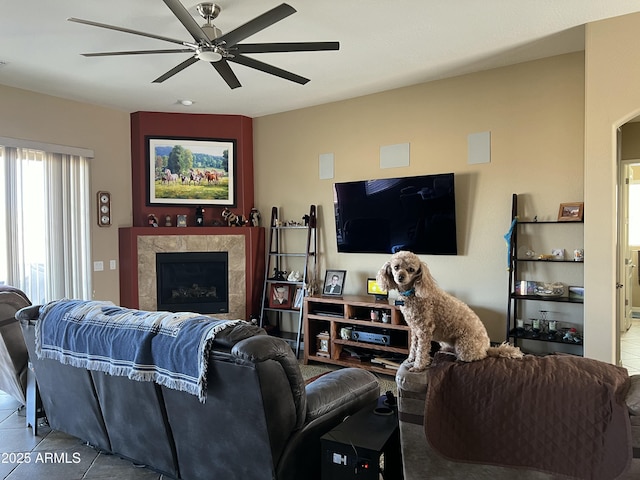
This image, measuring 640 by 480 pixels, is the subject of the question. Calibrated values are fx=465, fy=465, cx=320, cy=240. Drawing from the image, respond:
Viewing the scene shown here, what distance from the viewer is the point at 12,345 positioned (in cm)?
323

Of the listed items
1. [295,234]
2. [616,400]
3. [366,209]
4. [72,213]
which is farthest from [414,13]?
[72,213]

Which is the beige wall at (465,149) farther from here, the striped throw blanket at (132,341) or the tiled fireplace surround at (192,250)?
the striped throw blanket at (132,341)

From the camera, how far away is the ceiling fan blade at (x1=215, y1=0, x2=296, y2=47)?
8.27ft

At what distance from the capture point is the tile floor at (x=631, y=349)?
473 centimetres

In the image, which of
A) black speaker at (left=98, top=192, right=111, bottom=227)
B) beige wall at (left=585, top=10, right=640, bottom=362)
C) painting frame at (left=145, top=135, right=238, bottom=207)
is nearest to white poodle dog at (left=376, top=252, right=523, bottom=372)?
beige wall at (left=585, top=10, right=640, bottom=362)

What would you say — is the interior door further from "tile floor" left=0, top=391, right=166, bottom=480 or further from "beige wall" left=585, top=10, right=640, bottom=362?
"tile floor" left=0, top=391, right=166, bottom=480

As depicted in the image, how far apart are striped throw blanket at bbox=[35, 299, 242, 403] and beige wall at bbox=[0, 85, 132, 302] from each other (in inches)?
119

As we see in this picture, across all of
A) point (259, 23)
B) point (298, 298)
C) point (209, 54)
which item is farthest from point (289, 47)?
point (298, 298)

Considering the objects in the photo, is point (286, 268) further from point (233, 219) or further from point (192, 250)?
point (192, 250)

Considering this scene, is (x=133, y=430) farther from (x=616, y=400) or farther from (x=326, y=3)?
(x=326, y=3)

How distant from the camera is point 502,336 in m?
4.42

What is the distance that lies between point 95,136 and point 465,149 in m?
4.30

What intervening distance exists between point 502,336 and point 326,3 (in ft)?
10.8

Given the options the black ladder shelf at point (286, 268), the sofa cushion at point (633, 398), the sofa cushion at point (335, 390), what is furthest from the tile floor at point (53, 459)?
the black ladder shelf at point (286, 268)
